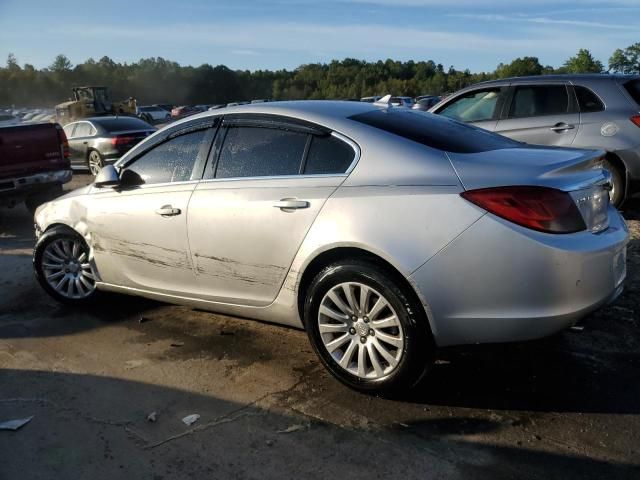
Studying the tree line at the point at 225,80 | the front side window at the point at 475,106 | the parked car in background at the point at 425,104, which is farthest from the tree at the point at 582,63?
the front side window at the point at 475,106

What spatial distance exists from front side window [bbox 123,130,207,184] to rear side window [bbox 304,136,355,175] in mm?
947

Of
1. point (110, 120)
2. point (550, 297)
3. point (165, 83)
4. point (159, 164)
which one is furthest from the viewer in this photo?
point (165, 83)

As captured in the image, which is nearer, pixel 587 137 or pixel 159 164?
pixel 159 164

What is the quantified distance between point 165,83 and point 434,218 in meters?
115

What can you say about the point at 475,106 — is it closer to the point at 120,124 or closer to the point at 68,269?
the point at 68,269

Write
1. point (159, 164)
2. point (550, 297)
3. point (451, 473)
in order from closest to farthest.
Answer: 1. point (451, 473)
2. point (550, 297)
3. point (159, 164)

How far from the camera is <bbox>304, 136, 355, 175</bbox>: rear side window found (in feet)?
11.4

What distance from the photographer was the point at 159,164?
4414 mm

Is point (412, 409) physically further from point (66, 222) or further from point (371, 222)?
point (66, 222)

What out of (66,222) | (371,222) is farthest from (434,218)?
(66,222)

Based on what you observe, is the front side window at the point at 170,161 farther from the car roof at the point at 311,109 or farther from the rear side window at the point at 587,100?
the rear side window at the point at 587,100

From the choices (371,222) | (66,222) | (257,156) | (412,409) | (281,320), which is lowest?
(412,409)

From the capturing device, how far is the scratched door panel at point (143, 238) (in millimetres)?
4117

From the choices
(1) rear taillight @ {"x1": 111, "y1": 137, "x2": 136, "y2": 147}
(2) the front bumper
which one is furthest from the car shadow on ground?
(1) rear taillight @ {"x1": 111, "y1": 137, "x2": 136, "y2": 147}
